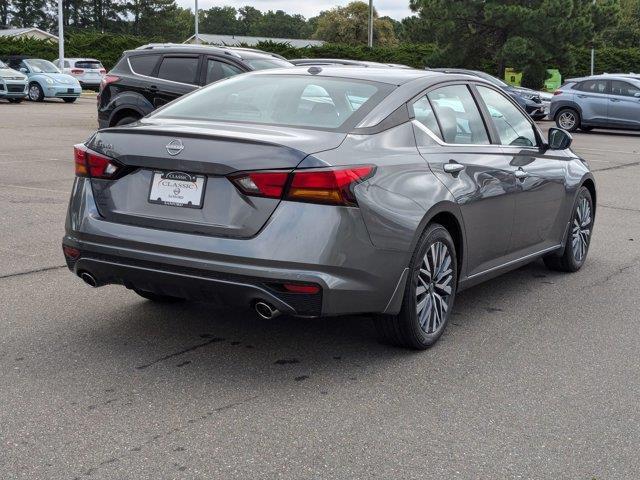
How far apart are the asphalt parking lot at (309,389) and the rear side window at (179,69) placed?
25.9ft

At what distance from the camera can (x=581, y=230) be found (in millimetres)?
7645

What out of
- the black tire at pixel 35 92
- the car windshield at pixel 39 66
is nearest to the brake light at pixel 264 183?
the black tire at pixel 35 92

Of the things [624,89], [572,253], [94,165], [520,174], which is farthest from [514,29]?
[94,165]

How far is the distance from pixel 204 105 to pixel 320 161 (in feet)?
4.39

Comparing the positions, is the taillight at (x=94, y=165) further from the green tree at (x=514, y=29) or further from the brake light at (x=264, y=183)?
the green tree at (x=514, y=29)

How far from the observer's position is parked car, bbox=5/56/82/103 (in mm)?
33969

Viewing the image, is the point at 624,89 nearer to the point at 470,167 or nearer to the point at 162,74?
the point at 162,74

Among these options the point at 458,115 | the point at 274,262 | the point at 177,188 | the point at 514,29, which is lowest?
the point at 274,262

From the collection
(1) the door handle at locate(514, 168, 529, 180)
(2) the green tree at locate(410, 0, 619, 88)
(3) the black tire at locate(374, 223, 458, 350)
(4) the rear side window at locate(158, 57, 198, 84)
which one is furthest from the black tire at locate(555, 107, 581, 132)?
(3) the black tire at locate(374, 223, 458, 350)

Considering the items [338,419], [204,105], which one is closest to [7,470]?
[338,419]

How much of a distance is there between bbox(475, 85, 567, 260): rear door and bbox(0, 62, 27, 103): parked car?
2765 centimetres

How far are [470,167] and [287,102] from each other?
117cm

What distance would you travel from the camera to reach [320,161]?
4.53 meters

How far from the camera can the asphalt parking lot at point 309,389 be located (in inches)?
147
